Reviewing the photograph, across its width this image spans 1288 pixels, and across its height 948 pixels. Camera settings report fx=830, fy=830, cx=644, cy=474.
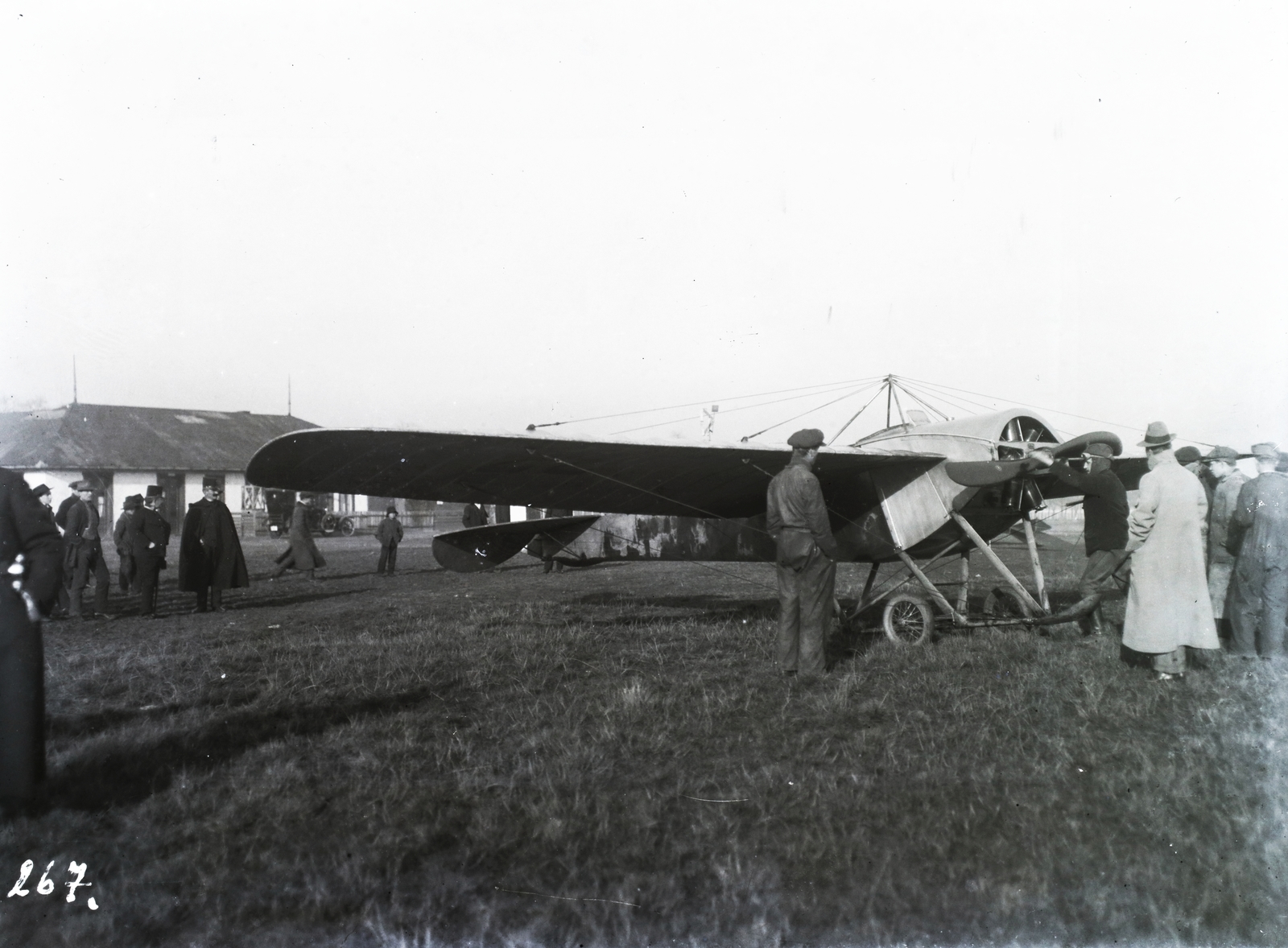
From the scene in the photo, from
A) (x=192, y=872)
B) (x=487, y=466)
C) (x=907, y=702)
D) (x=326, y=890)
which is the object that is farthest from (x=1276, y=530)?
(x=192, y=872)

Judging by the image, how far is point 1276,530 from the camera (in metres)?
6.36

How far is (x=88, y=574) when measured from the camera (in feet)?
37.1

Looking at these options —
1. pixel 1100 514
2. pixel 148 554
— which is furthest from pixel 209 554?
pixel 1100 514

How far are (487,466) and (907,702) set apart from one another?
3820 mm

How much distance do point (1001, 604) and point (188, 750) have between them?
7.73 metres

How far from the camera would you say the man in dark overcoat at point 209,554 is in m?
11.5

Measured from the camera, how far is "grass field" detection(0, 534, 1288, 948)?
8.97 feet

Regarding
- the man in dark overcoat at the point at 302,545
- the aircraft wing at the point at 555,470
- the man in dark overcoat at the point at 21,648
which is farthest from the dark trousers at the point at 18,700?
the man in dark overcoat at the point at 302,545

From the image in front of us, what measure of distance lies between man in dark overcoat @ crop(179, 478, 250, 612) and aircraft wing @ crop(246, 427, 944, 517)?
563 cm

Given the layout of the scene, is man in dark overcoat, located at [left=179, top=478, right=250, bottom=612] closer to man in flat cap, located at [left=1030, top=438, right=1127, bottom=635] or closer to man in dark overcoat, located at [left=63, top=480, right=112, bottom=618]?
man in dark overcoat, located at [left=63, top=480, right=112, bottom=618]

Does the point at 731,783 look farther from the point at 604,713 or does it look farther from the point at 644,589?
the point at 644,589

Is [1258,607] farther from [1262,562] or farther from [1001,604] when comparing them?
[1001,604]

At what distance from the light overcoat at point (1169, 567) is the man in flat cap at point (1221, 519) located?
5.48 feet

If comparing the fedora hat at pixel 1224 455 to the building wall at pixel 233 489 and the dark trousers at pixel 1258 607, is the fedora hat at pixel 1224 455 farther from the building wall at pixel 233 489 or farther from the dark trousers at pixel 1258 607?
the building wall at pixel 233 489
